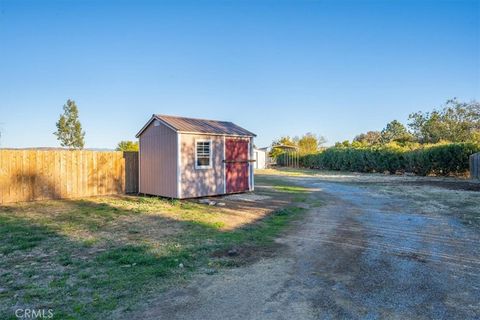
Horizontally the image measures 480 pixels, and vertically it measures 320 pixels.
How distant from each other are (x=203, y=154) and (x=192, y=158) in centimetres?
55

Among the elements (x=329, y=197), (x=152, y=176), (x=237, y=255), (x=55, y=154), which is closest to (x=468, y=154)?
(x=329, y=197)

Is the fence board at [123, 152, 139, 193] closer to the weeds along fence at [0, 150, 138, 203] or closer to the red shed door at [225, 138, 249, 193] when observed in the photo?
the weeds along fence at [0, 150, 138, 203]

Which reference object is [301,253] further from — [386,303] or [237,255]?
[386,303]

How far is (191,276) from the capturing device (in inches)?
173

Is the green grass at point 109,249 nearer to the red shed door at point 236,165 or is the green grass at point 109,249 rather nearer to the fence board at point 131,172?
the red shed door at point 236,165

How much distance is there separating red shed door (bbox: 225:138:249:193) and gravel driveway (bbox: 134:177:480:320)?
254 inches

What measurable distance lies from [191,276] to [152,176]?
32.4ft

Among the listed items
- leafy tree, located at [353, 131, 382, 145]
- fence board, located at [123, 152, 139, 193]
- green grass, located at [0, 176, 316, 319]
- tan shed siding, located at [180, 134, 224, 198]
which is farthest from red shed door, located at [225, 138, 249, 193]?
leafy tree, located at [353, 131, 382, 145]

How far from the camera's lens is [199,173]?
504 inches

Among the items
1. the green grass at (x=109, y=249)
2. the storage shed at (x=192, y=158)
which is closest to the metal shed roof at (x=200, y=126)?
the storage shed at (x=192, y=158)

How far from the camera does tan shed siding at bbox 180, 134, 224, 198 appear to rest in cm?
1235

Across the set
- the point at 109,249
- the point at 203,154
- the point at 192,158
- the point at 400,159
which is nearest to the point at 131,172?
the point at 192,158

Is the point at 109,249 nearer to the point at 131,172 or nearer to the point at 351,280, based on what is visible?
the point at 351,280

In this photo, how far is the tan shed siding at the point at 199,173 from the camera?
12352 millimetres
